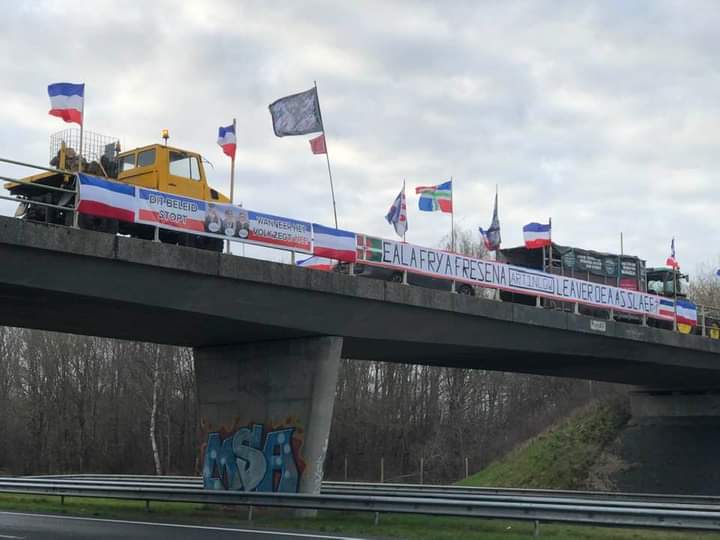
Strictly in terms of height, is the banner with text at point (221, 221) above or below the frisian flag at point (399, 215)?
below

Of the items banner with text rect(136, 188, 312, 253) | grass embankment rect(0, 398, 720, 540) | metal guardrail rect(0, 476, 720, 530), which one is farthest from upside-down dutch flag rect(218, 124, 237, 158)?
grass embankment rect(0, 398, 720, 540)

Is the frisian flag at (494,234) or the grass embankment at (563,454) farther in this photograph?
the grass embankment at (563,454)

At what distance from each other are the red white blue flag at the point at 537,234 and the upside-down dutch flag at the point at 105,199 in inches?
808

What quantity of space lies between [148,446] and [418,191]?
139 feet

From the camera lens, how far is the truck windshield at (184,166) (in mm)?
24984

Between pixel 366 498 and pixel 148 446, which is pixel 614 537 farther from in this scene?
pixel 148 446

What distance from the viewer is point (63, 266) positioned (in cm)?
1809

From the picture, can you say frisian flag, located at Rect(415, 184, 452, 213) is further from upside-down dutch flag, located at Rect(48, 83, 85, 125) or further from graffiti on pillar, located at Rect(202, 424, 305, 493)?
upside-down dutch flag, located at Rect(48, 83, 85, 125)

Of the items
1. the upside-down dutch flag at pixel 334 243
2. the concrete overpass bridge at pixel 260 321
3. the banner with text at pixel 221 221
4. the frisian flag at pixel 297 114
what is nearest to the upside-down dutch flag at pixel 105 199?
the banner with text at pixel 221 221

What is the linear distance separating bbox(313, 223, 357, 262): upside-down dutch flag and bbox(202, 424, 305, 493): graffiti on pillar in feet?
15.4

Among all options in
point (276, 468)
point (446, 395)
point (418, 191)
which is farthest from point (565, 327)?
point (446, 395)

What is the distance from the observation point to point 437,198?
111 feet

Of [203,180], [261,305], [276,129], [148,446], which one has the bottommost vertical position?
[148,446]

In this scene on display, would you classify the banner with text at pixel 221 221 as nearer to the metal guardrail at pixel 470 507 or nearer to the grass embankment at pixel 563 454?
the metal guardrail at pixel 470 507
